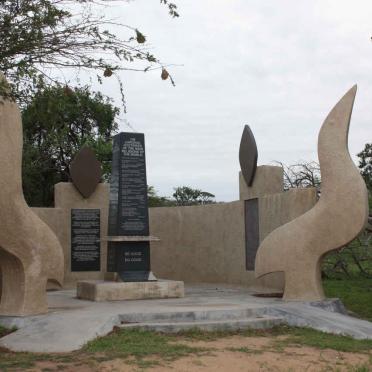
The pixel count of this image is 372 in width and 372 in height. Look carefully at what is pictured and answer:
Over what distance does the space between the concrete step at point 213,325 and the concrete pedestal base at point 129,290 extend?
7.84ft

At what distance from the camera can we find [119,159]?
37.2 feet

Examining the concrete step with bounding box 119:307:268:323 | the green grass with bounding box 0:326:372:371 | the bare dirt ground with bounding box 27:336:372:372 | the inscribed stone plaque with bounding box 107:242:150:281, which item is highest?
the inscribed stone plaque with bounding box 107:242:150:281

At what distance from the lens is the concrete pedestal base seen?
415 inches

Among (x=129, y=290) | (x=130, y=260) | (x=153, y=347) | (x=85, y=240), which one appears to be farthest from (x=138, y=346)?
(x=85, y=240)

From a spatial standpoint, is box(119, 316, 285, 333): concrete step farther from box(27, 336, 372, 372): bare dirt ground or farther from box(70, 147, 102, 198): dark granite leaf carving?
box(70, 147, 102, 198): dark granite leaf carving

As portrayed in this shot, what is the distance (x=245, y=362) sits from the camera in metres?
6.51

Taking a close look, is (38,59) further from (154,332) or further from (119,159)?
(119,159)

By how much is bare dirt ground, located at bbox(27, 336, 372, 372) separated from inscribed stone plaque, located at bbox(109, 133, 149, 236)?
4.29 meters

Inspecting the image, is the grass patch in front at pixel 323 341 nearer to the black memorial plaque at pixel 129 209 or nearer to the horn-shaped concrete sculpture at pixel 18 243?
the horn-shaped concrete sculpture at pixel 18 243

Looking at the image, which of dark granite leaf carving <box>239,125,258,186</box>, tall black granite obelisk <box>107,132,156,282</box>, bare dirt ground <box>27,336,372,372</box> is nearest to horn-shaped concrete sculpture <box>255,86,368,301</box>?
dark granite leaf carving <box>239,125,258,186</box>

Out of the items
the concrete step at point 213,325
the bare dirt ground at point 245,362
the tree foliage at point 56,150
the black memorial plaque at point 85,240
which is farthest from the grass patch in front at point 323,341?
the tree foliage at point 56,150

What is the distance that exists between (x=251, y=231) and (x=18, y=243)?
5848 millimetres

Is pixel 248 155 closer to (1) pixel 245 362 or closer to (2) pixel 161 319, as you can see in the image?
(2) pixel 161 319

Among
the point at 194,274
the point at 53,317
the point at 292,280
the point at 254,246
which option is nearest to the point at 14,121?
the point at 53,317
